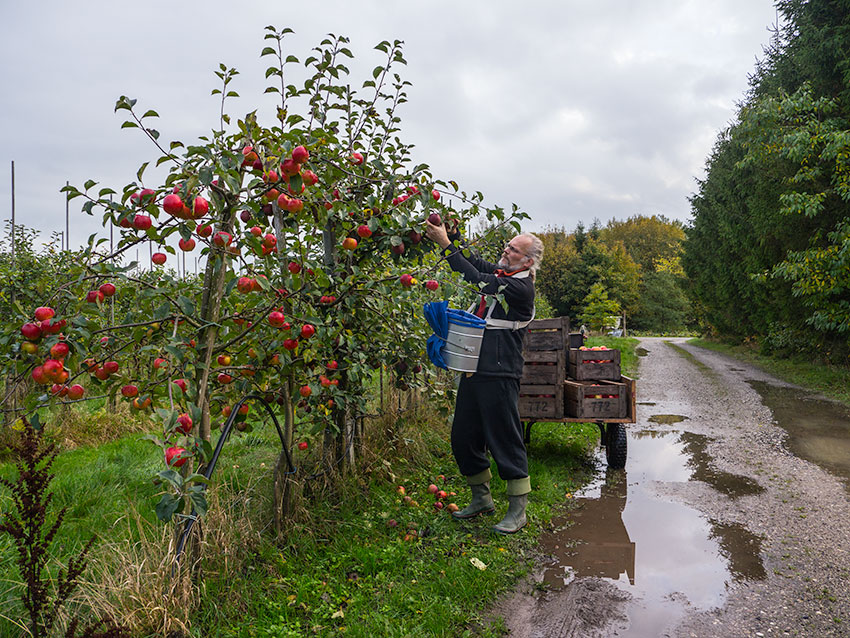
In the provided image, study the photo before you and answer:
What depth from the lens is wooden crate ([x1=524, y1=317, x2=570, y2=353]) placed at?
526 cm

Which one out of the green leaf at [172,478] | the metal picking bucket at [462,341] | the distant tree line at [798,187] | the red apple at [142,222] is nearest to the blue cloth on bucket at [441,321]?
the metal picking bucket at [462,341]

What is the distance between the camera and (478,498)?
392 cm

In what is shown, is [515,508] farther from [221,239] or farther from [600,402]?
[221,239]

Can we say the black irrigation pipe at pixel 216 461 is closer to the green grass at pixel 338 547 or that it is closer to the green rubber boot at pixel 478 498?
the green grass at pixel 338 547

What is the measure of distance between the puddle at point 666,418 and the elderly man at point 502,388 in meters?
4.96

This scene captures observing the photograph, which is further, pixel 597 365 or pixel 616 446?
pixel 597 365

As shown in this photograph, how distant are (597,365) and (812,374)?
→ 32.1 ft

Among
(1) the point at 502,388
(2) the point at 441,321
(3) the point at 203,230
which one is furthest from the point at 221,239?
(1) the point at 502,388

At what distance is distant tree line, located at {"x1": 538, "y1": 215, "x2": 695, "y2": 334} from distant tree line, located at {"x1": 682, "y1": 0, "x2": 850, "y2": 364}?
9480 mm

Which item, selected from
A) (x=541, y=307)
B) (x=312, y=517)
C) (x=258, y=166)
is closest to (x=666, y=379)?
(x=541, y=307)

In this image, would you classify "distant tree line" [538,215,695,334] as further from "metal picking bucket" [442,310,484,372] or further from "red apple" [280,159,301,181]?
"red apple" [280,159,301,181]

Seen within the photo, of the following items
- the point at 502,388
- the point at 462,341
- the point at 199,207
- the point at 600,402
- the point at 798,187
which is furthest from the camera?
the point at 798,187

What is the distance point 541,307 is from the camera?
1988 cm

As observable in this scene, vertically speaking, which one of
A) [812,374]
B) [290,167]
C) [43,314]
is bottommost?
[812,374]
